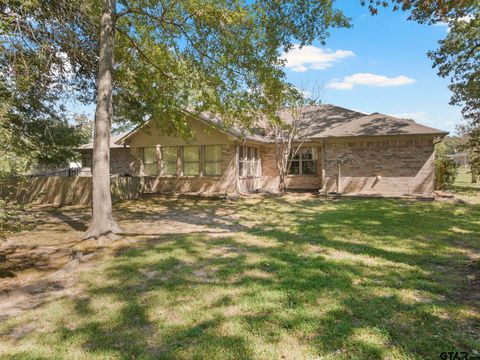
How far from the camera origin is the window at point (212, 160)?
16328mm

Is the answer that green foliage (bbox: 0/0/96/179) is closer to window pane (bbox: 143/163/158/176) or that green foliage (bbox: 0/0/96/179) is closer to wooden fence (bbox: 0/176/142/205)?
wooden fence (bbox: 0/176/142/205)

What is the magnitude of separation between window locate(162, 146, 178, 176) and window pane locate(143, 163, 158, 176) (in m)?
0.62

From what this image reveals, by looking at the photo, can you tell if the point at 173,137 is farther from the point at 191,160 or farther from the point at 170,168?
the point at 170,168

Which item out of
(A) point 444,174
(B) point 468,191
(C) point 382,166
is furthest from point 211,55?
(B) point 468,191

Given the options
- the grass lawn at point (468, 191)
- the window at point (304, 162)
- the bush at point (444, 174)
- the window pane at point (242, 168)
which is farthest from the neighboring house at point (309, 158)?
the bush at point (444, 174)

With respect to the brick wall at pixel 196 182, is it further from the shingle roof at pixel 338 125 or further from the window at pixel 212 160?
the shingle roof at pixel 338 125

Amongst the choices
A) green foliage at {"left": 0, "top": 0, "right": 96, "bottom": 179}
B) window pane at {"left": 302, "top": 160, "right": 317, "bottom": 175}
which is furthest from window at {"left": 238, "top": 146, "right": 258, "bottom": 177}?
green foliage at {"left": 0, "top": 0, "right": 96, "bottom": 179}

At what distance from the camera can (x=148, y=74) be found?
35.7 ft

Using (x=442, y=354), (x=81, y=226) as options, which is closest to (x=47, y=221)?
(x=81, y=226)

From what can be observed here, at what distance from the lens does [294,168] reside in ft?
60.6

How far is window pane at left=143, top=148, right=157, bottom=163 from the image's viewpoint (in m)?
17.7

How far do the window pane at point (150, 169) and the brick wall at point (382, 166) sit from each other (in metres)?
9.72

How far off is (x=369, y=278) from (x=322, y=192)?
38.1 ft

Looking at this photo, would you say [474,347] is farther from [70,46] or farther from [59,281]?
[70,46]
